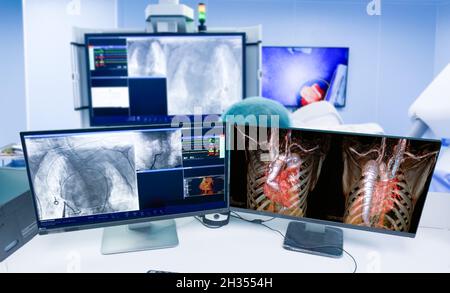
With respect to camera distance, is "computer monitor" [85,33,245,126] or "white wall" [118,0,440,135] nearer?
"computer monitor" [85,33,245,126]

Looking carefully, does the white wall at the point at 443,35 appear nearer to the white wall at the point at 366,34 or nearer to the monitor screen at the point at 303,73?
the white wall at the point at 366,34

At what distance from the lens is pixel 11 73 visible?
3.35 m

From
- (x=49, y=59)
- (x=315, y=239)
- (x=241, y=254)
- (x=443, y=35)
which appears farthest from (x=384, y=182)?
(x=443, y=35)

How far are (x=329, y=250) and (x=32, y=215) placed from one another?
971 mm

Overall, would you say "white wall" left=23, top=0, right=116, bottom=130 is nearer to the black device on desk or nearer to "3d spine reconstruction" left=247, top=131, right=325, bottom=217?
the black device on desk

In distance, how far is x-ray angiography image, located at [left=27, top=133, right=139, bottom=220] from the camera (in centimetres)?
105

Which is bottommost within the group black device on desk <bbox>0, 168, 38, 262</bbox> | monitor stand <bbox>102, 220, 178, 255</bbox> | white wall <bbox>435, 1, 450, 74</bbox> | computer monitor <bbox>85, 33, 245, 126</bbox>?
monitor stand <bbox>102, 220, 178, 255</bbox>

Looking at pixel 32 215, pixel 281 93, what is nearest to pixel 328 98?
pixel 281 93

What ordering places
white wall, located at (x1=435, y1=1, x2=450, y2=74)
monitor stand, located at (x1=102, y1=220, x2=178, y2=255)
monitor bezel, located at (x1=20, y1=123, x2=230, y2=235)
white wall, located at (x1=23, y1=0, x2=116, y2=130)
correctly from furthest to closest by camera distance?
1. white wall, located at (x1=435, y1=1, x2=450, y2=74)
2. white wall, located at (x1=23, y1=0, x2=116, y2=130)
3. monitor stand, located at (x1=102, y1=220, x2=178, y2=255)
4. monitor bezel, located at (x1=20, y1=123, x2=230, y2=235)

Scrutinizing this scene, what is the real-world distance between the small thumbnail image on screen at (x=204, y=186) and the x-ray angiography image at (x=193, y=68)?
27.2 inches

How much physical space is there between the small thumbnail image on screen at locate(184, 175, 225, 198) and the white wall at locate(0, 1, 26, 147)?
2.81 metres

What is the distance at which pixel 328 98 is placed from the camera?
165 inches

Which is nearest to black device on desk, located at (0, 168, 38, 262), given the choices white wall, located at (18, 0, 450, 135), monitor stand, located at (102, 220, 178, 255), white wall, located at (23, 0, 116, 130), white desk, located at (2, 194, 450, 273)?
white desk, located at (2, 194, 450, 273)
